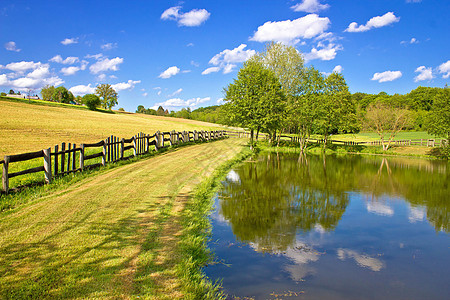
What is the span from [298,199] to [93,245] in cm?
823

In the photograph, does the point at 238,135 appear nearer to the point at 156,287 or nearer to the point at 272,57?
the point at 272,57

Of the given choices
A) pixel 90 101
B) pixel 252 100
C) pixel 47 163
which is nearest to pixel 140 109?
pixel 90 101

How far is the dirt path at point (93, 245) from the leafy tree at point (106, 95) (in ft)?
393

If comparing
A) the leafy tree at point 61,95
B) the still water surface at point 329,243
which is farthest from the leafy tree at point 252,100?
the leafy tree at point 61,95

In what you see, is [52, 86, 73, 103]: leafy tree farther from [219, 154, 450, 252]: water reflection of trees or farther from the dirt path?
the dirt path

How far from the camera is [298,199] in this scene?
1152 centimetres

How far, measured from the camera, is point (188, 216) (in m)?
8.32

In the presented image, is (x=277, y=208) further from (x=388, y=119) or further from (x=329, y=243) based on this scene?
(x=388, y=119)

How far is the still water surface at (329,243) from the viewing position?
5.28 meters

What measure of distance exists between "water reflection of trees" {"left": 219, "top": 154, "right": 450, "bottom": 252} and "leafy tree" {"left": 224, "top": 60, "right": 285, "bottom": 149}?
50.0 feet

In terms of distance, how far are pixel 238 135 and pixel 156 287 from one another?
5543cm

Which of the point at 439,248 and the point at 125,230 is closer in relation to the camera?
the point at 125,230

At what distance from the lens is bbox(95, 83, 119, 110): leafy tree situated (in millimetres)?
119125

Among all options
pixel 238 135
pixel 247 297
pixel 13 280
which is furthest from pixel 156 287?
pixel 238 135
